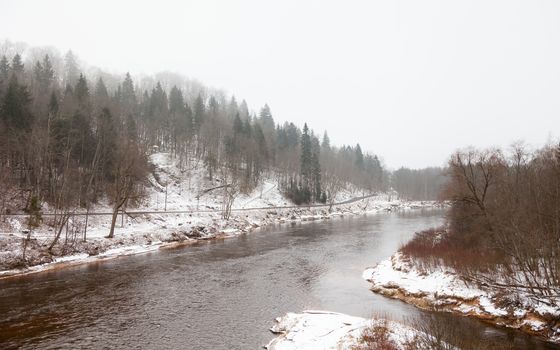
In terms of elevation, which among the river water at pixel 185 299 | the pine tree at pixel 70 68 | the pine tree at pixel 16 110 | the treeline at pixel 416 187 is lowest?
the river water at pixel 185 299

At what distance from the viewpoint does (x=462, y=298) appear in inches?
850

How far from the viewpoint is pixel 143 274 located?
29969 millimetres

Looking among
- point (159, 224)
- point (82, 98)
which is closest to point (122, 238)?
point (159, 224)

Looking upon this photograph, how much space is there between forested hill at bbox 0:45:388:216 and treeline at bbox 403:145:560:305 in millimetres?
36236

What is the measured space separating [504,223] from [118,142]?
52.9 meters

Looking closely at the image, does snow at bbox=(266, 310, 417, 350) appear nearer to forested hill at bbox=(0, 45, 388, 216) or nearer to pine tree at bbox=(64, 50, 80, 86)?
forested hill at bbox=(0, 45, 388, 216)

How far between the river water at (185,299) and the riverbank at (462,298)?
1041 millimetres

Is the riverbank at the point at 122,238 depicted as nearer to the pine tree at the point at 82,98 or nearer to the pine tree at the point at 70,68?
the pine tree at the point at 82,98

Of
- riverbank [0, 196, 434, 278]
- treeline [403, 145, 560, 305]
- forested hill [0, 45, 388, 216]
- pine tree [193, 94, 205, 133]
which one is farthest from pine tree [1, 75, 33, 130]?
pine tree [193, 94, 205, 133]

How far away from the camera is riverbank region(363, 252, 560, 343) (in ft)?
57.0

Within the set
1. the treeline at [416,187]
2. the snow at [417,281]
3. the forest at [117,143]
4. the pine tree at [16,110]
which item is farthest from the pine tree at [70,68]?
the treeline at [416,187]

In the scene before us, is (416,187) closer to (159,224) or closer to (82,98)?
(159,224)

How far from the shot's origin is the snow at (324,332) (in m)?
14.2

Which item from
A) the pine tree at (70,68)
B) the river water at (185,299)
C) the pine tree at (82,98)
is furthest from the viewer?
the pine tree at (70,68)
